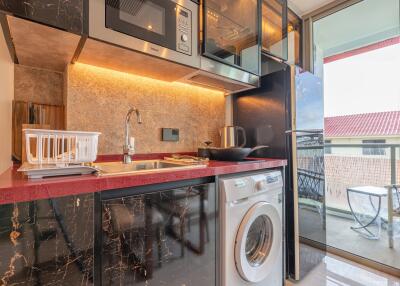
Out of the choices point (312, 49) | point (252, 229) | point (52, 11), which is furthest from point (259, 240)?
point (312, 49)

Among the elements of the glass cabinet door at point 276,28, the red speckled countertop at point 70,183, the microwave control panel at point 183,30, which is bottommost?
the red speckled countertop at point 70,183

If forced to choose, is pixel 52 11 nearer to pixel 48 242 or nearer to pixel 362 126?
pixel 48 242

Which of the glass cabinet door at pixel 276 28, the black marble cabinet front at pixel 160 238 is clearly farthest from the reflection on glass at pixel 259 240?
the glass cabinet door at pixel 276 28

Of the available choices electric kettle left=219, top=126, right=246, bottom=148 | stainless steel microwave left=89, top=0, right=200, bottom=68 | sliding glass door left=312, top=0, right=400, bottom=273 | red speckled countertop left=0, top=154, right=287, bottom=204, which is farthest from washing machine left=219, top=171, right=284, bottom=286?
sliding glass door left=312, top=0, right=400, bottom=273

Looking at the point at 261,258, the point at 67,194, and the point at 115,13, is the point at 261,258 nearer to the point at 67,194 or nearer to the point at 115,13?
the point at 67,194

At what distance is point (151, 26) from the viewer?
1210mm

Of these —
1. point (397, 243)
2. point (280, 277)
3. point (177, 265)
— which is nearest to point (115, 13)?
point (177, 265)

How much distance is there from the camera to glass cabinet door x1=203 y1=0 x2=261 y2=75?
4.85 feet

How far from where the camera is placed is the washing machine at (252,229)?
119cm

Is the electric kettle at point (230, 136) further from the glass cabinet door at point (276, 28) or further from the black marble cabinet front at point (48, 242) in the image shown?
the black marble cabinet front at point (48, 242)

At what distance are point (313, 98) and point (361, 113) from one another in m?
0.74

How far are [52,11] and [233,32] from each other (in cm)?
127

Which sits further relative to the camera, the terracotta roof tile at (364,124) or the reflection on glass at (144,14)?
the terracotta roof tile at (364,124)

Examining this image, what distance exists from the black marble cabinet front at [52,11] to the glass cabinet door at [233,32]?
29.5 inches
